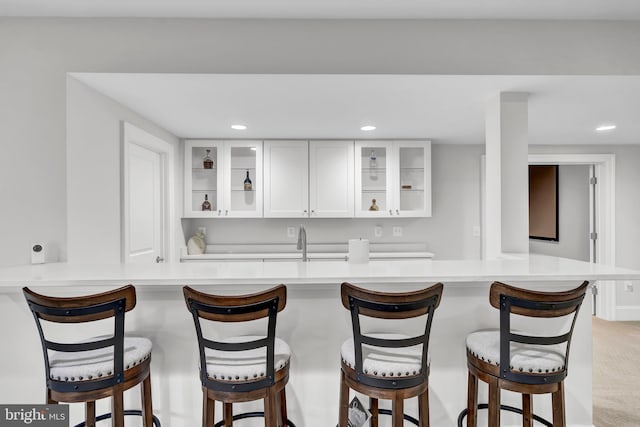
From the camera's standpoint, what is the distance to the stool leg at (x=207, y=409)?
1.46 metres

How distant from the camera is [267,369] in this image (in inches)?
56.3

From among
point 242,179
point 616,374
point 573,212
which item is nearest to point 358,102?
point 242,179

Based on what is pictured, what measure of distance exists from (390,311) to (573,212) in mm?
4999

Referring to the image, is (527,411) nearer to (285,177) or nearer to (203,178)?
(285,177)

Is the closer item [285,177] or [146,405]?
[146,405]

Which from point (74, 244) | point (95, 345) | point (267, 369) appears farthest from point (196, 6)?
point (267, 369)

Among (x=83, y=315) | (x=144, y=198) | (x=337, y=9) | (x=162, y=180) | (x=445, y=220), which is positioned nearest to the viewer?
(x=83, y=315)

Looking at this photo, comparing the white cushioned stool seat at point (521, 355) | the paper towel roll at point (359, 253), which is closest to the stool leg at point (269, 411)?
the paper towel roll at point (359, 253)

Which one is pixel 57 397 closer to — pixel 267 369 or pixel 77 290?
pixel 77 290

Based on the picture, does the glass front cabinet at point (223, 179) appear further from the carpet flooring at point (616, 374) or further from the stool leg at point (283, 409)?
the carpet flooring at point (616, 374)

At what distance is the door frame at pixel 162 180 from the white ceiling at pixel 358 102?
0.62 ft

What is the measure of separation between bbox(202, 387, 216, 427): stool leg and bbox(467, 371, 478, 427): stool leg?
1.21 meters

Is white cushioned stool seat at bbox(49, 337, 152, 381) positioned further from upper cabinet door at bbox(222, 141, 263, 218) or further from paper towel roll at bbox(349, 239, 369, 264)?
upper cabinet door at bbox(222, 141, 263, 218)

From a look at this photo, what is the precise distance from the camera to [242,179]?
12.9ft
